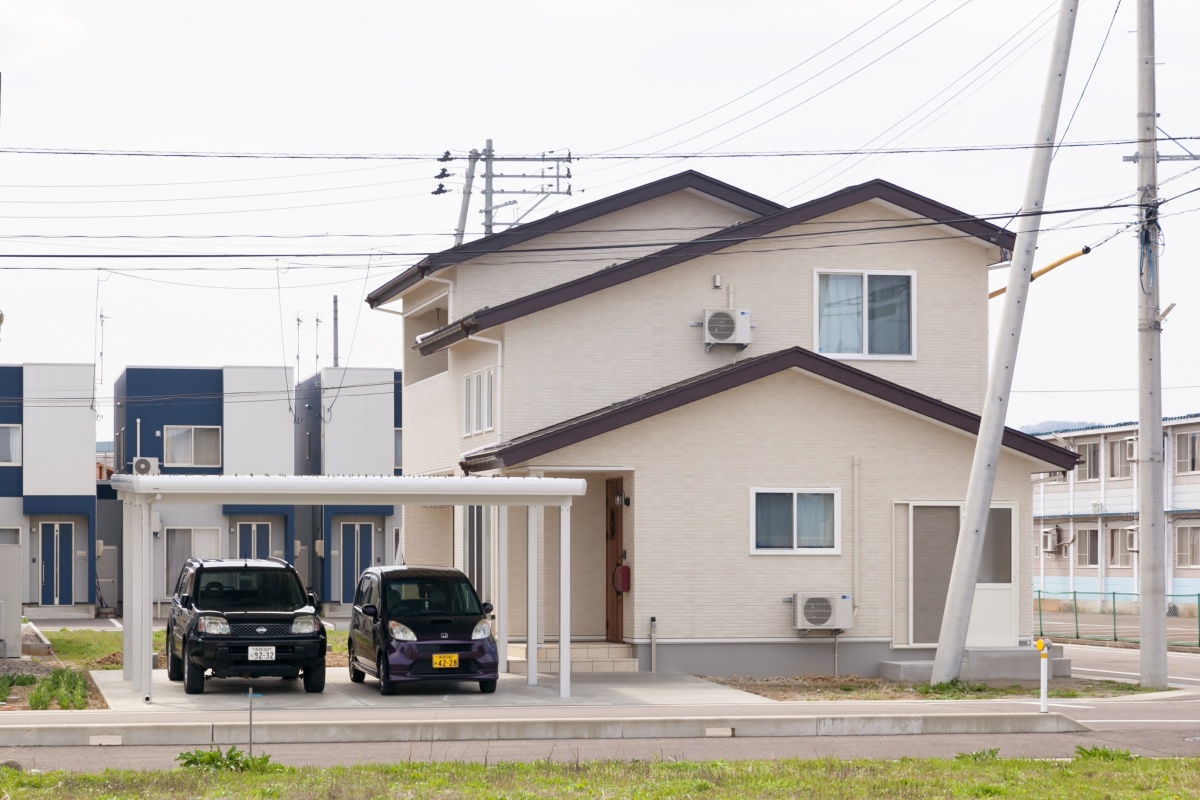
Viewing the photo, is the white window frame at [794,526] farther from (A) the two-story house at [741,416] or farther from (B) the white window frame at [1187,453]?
(B) the white window frame at [1187,453]

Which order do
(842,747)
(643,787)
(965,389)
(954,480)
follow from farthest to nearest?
1. (965,389)
2. (954,480)
3. (842,747)
4. (643,787)

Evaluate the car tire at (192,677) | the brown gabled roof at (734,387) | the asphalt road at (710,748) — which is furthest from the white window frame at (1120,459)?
the car tire at (192,677)

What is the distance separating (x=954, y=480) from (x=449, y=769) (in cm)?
1354

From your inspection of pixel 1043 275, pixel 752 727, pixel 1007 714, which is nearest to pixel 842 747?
pixel 752 727

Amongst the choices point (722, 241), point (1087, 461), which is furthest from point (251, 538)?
point (1087, 461)

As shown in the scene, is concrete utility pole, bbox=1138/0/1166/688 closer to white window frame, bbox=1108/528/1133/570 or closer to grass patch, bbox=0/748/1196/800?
grass patch, bbox=0/748/1196/800

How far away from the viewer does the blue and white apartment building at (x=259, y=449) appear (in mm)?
50812

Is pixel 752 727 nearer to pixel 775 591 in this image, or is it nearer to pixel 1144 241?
pixel 775 591

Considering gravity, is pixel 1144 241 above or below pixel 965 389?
above

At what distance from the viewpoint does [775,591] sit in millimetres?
24328

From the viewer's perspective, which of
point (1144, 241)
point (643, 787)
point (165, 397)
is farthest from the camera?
point (165, 397)

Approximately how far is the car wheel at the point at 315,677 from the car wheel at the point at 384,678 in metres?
0.76

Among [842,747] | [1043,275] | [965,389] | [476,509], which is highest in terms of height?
[1043,275]

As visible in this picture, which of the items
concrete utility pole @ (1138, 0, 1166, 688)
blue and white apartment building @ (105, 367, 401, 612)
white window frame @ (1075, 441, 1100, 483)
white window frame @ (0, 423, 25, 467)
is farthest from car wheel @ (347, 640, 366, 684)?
white window frame @ (1075, 441, 1100, 483)
